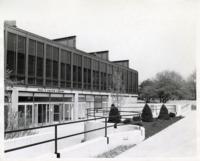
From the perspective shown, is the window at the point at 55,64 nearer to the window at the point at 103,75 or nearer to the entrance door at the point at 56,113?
the entrance door at the point at 56,113

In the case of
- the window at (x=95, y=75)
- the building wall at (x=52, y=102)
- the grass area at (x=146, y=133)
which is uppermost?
the window at (x=95, y=75)

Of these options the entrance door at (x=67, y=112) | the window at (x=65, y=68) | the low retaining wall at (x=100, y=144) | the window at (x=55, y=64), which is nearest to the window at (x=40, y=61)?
the window at (x=55, y=64)

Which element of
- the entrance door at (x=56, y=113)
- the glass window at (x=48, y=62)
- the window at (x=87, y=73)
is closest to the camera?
the glass window at (x=48, y=62)

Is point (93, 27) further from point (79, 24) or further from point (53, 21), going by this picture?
point (53, 21)

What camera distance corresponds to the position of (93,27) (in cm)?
573

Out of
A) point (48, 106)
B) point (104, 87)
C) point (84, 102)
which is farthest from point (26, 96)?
point (104, 87)

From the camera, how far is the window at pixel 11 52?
37.6 ft

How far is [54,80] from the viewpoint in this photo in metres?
16.3

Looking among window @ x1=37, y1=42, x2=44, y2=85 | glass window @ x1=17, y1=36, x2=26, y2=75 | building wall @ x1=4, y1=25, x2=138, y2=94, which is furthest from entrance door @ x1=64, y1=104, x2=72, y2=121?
glass window @ x1=17, y1=36, x2=26, y2=75

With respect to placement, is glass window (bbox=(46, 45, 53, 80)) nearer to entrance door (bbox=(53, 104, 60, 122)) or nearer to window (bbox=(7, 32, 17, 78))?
entrance door (bbox=(53, 104, 60, 122))

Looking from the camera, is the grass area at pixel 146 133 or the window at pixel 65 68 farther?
the window at pixel 65 68

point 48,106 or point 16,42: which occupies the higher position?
point 16,42

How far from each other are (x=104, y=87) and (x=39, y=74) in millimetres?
8770

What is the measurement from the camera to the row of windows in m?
12.5
